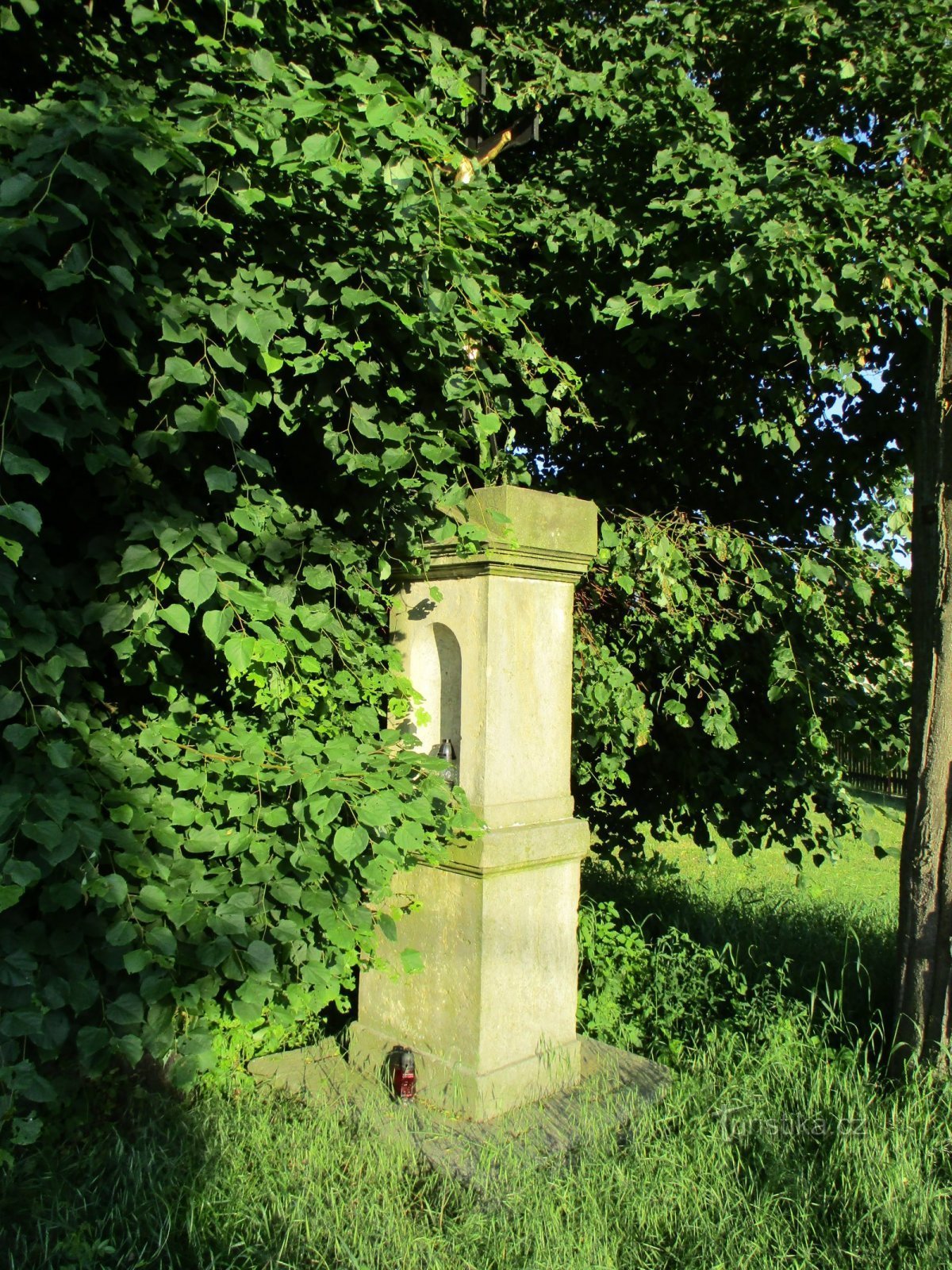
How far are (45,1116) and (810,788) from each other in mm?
3294

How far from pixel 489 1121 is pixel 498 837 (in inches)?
33.7

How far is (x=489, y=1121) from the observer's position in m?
3.02

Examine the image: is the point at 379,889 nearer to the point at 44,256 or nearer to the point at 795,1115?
the point at 795,1115

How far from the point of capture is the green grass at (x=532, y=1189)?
236 cm

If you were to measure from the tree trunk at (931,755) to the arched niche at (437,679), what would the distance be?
1.82 m

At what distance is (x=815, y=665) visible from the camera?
416 centimetres

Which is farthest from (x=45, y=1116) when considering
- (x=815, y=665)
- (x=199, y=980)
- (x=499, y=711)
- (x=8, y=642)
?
(x=815, y=665)

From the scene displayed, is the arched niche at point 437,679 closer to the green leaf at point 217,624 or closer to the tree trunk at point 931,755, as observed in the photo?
the green leaf at point 217,624

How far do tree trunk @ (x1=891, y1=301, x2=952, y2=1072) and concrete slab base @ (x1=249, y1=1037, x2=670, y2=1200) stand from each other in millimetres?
1008

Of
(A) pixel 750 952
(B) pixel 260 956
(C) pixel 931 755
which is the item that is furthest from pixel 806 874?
(B) pixel 260 956

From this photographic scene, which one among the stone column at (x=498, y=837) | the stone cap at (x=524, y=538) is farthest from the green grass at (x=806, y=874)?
the stone cap at (x=524, y=538)

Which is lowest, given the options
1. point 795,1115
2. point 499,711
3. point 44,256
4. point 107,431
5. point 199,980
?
point 795,1115

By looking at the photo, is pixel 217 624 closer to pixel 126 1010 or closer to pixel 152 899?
pixel 152 899

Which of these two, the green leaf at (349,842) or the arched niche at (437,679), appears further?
the arched niche at (437,679)
